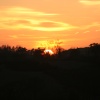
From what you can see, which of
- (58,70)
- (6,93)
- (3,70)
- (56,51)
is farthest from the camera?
(56,51)

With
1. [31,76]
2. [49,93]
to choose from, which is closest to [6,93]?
[49,93]

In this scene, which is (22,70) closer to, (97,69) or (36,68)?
Result: (36,68)

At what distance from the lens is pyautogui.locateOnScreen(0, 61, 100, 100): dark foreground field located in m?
33.8

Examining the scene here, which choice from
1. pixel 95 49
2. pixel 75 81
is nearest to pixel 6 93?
pixel 75 81

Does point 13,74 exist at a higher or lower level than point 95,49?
lower

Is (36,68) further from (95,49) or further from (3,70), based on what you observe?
(95,49)

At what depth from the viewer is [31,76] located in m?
45.9

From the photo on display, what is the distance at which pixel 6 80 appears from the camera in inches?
1725

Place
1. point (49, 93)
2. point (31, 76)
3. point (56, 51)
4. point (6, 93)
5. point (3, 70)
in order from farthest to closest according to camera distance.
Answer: point (56, 51), point (3, 70), point (31, 76), point (49, 93), point (6, 93)

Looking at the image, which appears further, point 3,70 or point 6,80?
point 3,70

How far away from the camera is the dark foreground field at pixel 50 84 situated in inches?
1332

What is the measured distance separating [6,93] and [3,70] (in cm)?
1873

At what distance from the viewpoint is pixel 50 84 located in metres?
42.9

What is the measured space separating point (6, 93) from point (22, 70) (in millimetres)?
21551
